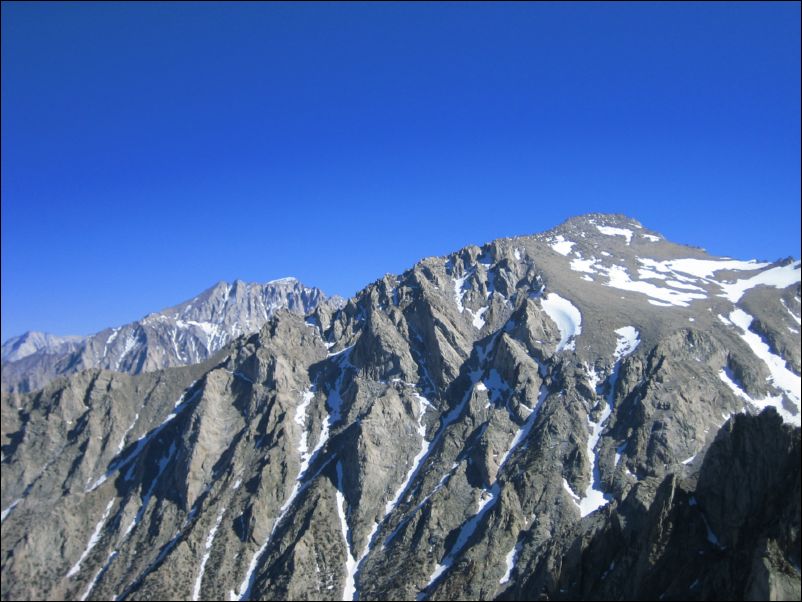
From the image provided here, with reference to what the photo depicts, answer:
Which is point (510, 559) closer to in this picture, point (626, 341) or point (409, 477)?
point (409, 477)

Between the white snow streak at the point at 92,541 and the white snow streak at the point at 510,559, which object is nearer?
the white snow streak at the point at 510,559

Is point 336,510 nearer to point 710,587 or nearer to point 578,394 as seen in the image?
point 578,394

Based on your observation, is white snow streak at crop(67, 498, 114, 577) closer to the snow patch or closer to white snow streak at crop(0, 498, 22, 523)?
white snow streak at crop(0, 498, 22, 523)

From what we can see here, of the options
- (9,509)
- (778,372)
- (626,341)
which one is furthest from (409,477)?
(9,509)

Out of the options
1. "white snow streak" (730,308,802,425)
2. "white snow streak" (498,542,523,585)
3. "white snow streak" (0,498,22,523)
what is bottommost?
"white snow streak" (498,542,523,585)

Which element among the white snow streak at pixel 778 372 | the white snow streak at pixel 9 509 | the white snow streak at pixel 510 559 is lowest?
the white snow streak at pixel 510 559

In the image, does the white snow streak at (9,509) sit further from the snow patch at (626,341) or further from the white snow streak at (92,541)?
the snow patch at (626,341)

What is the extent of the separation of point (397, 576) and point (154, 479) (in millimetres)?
92516


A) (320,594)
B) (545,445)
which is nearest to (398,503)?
(320,594)

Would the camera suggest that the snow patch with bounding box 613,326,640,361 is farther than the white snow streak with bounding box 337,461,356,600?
Yes

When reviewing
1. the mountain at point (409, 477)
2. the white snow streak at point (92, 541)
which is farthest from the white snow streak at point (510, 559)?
the white snow streak at point (92, 541)

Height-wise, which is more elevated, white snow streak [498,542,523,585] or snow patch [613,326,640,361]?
snow patch [613,326,640,361]

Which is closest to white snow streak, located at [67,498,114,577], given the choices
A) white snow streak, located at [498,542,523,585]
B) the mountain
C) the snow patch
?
the mountain

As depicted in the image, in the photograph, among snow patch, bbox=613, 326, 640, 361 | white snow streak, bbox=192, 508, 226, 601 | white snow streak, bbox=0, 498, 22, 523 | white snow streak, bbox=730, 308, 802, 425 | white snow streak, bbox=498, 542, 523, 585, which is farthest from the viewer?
snow patch, bbox=613, 326, 640, 361
